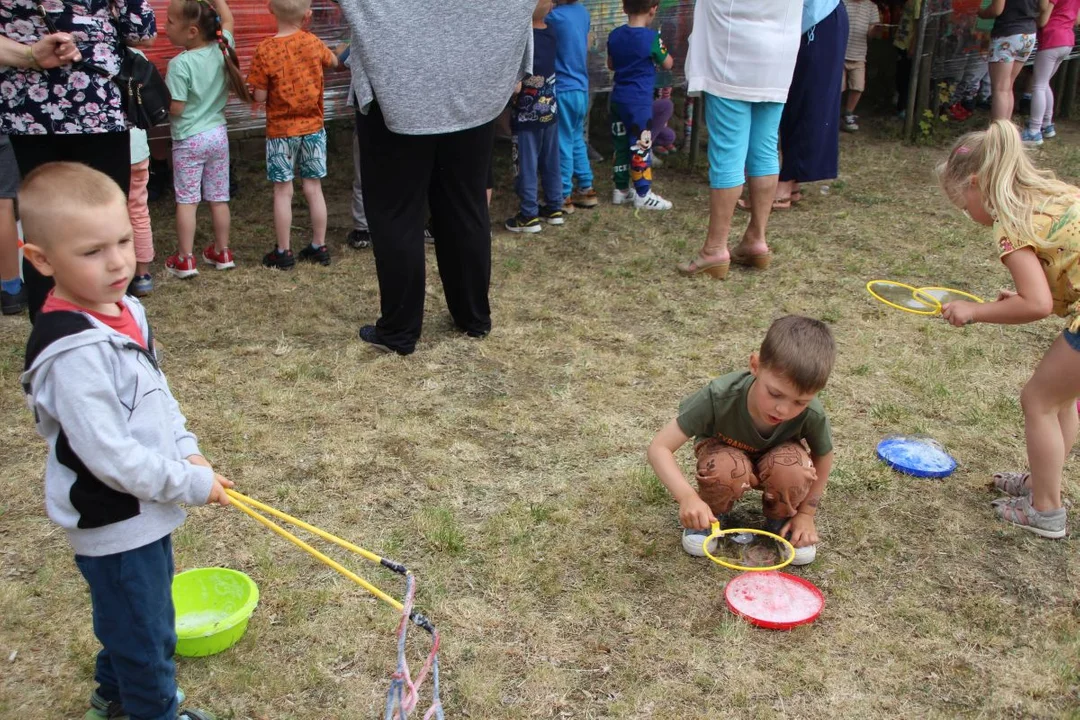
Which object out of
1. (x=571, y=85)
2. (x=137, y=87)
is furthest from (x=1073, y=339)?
(x=571, y=85)

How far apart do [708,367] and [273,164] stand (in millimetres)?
2504

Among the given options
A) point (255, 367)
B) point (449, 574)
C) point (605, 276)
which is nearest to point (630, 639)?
point (449, 574)

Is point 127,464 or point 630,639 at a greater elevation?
point 127,464

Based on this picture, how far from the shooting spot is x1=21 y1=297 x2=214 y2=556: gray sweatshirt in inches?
70.9

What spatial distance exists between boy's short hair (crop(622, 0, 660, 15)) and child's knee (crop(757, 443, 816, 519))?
403cm

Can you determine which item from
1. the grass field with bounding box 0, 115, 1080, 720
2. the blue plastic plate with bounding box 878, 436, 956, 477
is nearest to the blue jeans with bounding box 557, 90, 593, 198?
the grass field with bounding box 0, 115, 1080, 720

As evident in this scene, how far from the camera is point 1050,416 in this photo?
9.61ft

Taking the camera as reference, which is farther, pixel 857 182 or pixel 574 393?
pixel 857 182

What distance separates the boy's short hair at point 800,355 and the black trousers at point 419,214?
1.81 meters

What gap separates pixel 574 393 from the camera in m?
3.96

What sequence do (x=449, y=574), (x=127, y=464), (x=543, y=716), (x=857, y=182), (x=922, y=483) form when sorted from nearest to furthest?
(x=127, y=464), (x=543, y=716), (x=449, y=574), (x=922, y=483), (x=857, y=182)

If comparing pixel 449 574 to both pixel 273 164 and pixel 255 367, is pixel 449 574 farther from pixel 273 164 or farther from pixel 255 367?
pixel 273 164

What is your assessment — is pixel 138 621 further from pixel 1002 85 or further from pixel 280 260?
pixel 1002 85

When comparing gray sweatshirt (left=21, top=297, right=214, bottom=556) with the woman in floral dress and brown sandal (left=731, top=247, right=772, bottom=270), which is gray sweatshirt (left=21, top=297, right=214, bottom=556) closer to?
the woman in floral dress
